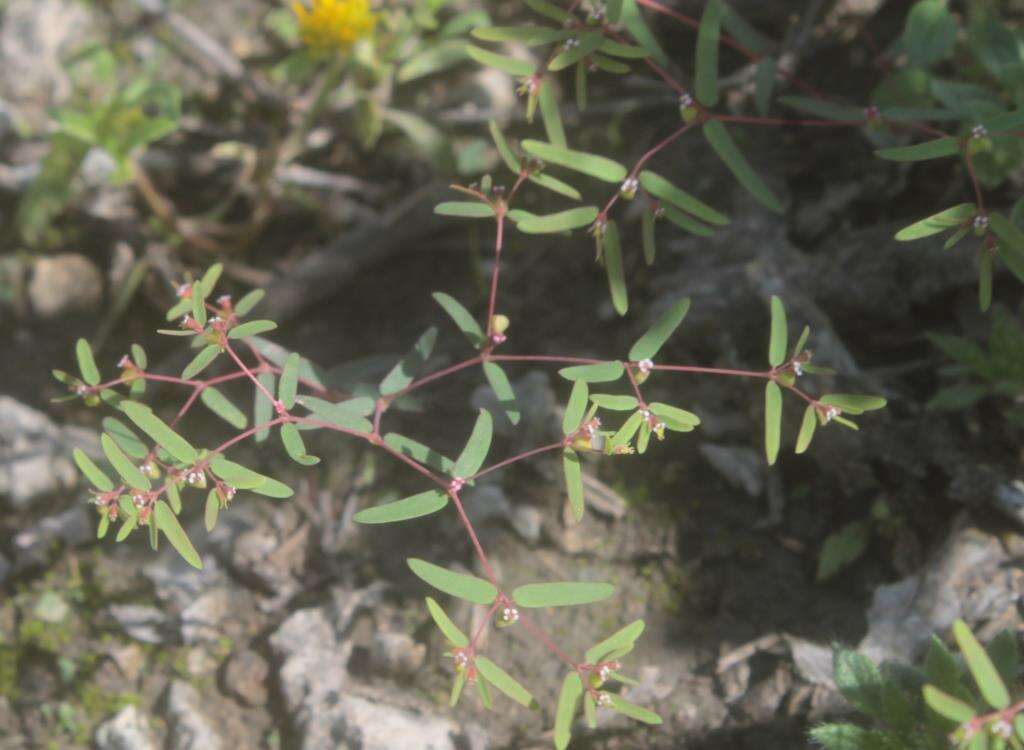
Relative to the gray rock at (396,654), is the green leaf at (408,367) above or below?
above

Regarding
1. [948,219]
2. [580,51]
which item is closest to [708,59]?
[580,51]

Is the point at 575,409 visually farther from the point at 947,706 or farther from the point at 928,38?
the point at 928,38

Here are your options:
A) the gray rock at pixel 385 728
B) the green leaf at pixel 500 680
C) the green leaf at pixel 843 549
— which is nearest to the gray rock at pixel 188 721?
the gray rock at pixel 385 728

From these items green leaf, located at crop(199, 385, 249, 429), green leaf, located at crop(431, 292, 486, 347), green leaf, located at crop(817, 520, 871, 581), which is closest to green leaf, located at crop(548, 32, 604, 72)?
green leaf, located at crop(431, 292, 486, 347)

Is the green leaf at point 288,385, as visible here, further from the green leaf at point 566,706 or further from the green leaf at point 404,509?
the green leaf at point 566,706

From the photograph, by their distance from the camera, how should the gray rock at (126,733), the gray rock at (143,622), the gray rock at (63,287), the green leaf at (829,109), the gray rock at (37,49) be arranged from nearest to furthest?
the green leaf at (829,109) → the gray rock at (126,733) → the gray rock at (143,622) → the gray rock at (63,287) → the gray rock at (37,49)
